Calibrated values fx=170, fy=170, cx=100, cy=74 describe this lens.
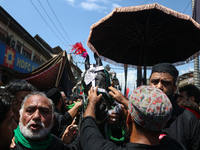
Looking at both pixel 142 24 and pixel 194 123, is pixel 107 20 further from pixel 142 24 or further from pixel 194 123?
pixel 194 123

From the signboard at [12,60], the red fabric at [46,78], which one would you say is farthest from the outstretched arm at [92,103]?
the signboard at [12,60]

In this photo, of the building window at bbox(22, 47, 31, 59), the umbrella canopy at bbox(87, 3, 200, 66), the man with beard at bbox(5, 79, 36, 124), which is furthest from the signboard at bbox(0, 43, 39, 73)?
the man with beard at bbox(5, 79, 36, 124)

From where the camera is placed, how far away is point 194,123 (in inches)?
65.2

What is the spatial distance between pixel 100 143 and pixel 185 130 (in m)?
0.93

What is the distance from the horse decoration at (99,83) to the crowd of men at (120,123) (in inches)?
3.2

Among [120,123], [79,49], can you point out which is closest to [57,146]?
[120,123]

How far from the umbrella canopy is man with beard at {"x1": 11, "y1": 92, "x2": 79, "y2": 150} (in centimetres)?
188

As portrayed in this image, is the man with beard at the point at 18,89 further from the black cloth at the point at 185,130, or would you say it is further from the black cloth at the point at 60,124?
the black cloth at the point at 185,130

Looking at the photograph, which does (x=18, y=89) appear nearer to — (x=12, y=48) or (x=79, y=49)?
(x=79, y=49)

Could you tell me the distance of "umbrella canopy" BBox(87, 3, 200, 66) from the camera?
2.81 meters

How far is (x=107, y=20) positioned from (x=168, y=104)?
2243 millimetres

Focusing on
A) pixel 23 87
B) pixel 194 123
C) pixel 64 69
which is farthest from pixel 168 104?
pixel 64 69

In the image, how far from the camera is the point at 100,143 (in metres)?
1.18

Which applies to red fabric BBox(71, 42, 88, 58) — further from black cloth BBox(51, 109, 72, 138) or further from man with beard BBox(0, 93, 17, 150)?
man with beard BBox(0, 93, 17, 150)
